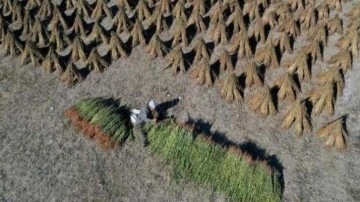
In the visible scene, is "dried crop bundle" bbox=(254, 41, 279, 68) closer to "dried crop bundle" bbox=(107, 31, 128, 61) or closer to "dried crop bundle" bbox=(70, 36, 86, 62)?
"dried crop bundle" bbox=(107, 31, 128, 61)

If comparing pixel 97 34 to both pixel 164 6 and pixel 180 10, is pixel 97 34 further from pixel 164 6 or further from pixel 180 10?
pixel 180 10

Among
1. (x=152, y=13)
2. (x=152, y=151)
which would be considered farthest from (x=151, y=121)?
(x=152, y=13)

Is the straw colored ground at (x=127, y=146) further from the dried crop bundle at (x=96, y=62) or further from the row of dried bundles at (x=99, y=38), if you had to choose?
the row of dried bundles at (x=99, y=38)

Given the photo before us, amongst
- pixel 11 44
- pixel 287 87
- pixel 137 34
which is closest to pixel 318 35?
pixel 287 87

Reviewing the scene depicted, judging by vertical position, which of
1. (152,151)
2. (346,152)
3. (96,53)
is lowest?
(346,152)

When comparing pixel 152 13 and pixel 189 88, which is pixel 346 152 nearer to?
pixel 189 88

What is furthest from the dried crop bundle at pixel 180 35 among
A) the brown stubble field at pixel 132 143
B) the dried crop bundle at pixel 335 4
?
the dried crop bundle at pixel 335 4

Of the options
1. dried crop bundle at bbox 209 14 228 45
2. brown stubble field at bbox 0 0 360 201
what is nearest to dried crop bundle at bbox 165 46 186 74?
brown stubble field at bbox 0 0 360 201

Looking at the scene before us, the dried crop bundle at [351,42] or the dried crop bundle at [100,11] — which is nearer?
the dried crop bundle at [351,42]
